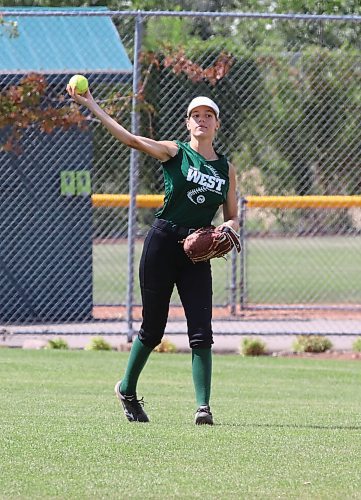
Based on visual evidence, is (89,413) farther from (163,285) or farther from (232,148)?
(232,148)

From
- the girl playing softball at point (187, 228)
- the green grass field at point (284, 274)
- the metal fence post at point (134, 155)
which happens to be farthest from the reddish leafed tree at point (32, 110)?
the girl playing softball at point (187, 228)

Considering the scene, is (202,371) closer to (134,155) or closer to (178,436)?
(178,436)

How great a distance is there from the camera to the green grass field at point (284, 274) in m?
19.5

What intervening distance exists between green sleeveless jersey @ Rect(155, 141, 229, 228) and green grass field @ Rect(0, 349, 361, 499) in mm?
1207

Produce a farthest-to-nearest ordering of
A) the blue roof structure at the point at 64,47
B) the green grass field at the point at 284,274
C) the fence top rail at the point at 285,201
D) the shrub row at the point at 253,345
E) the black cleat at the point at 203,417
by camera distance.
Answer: the green grass field at the point at 284,274 → the fence top rail at the point at 285,201 → the blue roof structure at the point at 64,47 → the shrub row at the point at 253,345 → the black cleat at the point at 203,417

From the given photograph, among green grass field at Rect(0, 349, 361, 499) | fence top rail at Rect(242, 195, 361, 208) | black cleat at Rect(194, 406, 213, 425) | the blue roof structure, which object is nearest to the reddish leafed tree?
the blue roof structure

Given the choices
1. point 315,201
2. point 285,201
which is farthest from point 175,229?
point 285,201

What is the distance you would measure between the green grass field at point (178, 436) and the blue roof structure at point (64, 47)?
3.92 meters

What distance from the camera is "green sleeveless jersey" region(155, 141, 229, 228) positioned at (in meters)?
7.00

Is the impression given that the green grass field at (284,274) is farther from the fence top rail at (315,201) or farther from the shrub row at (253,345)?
the shrub row at (253,345)

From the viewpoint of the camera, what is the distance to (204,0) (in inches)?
1027

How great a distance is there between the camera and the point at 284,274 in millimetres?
25703

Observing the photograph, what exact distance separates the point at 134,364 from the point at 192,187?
44.5 inches

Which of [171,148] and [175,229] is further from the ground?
[171,148]
